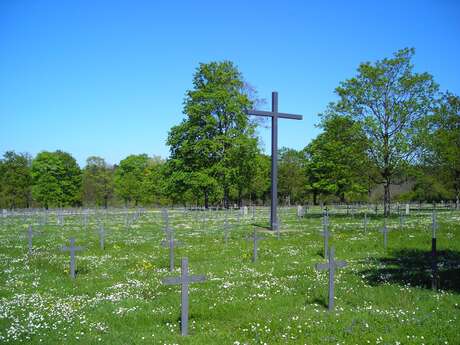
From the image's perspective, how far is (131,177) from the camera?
98312 millimetres

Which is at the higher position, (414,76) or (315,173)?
(414,76)

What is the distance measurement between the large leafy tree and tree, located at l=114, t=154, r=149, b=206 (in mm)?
41823

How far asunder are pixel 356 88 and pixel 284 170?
56.0 metres

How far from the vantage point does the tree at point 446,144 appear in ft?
126

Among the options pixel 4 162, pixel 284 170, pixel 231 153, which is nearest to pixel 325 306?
pixel 231 153

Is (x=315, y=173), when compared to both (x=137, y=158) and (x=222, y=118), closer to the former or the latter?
(x=222, y=118)

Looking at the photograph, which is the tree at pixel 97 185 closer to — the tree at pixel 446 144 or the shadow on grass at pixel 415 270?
the tree at pixel 446 144

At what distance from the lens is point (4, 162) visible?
86375 millimetres

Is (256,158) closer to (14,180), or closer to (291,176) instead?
(291,176)

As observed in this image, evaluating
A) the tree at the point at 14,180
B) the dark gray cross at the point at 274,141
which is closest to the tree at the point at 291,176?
the tree at the point at 14,180

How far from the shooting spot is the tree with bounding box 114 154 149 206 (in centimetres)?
9656

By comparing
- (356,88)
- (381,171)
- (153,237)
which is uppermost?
(356,88)

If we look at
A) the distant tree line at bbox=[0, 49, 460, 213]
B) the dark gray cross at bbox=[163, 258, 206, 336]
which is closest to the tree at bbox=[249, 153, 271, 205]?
the distant tree line at bbox=[0, 49, 460, 213]

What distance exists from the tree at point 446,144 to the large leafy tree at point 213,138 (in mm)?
21952
